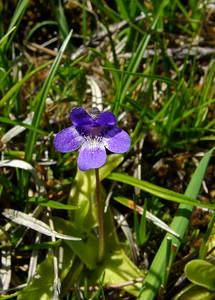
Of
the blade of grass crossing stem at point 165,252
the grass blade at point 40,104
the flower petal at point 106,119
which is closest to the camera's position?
the flower petal at point 106,119

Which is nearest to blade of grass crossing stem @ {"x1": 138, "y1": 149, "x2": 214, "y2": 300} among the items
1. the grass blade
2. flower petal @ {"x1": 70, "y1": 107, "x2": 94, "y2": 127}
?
flower petal @ {"x1": 70, "y1": 107, "x2": 94, "y2": 127}

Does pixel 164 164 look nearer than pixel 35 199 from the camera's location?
No

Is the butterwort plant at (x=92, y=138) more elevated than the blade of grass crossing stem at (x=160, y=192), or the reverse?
the butterwort plant at (x=92, y=138)

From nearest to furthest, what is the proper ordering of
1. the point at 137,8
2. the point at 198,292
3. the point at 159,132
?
the point at 198,292, the point at 159,132, the point at 137,8

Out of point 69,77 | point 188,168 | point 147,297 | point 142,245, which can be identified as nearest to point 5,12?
point 69,77

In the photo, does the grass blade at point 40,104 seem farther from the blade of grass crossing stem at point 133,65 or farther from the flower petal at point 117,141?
the flower petal at point 117,141

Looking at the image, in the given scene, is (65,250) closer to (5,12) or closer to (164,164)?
(164,164)

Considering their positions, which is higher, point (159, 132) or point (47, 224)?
point (159, 132)

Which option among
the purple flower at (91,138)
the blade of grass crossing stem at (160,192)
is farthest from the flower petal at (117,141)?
the blade of grass crossing stem at (160,192)
